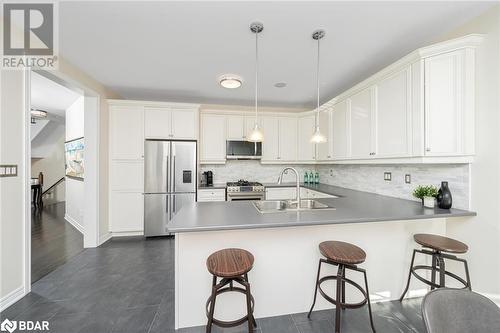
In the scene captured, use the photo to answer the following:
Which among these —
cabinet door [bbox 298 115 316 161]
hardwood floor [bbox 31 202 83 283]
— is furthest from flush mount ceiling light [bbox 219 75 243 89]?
hardwood floor [bbox 31 202 83 283]

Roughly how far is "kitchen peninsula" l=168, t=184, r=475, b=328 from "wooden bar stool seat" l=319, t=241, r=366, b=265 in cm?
18

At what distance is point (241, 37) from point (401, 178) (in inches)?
102

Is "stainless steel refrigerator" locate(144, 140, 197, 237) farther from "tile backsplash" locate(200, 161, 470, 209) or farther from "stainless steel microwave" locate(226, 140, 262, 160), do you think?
"stainless steel microwave" locate(226, 140, 262, 160)

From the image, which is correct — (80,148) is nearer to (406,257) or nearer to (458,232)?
(406,257)

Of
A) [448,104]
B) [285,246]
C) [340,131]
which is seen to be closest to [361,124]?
[340,131]

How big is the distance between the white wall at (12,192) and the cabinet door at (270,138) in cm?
347

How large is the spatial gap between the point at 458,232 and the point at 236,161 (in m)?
3.54

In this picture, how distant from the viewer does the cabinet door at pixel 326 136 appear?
3.54m

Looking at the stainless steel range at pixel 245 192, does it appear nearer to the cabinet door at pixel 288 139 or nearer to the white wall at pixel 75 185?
the cabinet door at pixel 288 139

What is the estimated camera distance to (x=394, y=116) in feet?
7.35

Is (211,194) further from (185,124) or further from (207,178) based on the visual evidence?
(185,124)

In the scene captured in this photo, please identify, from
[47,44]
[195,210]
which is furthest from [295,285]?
[47,44]

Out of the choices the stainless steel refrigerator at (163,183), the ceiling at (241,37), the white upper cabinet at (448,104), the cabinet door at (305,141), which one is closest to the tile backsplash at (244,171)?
the cabinet door at (305,141)

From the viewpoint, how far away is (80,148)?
417 cm
